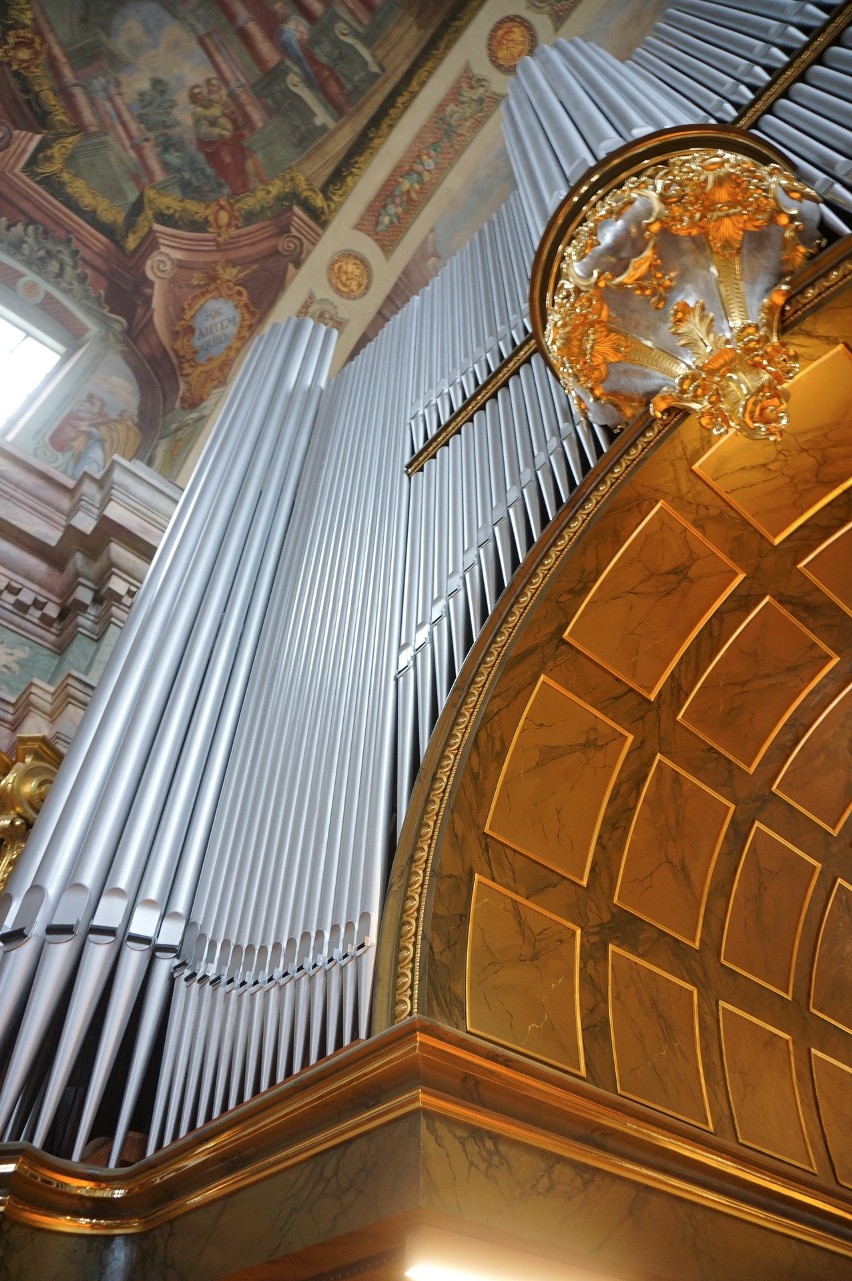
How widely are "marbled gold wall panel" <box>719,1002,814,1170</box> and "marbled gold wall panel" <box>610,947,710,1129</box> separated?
0.23 meters

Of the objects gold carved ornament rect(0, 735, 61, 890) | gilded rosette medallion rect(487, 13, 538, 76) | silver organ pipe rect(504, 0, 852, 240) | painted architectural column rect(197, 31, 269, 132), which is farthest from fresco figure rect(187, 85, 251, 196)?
gold carved ornament rect(0, 735, 61, 890)

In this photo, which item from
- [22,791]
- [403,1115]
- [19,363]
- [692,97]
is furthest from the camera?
[19,363]

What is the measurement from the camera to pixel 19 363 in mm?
9977

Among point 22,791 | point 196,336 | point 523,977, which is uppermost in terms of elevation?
point 196,336

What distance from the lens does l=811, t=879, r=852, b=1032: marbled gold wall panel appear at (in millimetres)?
4586

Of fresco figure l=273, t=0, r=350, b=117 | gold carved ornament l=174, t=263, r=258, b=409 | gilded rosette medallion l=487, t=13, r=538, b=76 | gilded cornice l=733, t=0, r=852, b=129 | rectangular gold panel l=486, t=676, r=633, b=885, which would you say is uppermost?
fresco figure l=273, t=0, r=350, b=117

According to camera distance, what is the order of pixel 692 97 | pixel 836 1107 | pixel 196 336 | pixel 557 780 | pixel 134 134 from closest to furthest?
1. pixel 557 780
2. pixel 836 1107
3. pixel 692 97
4. pixel 134 134
5. pixel 196 336

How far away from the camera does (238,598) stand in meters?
5.53

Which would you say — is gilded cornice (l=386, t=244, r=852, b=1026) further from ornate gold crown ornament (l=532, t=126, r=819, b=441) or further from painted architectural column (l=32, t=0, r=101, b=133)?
painted architectural column (l=32, t=0, r=101, b=133)

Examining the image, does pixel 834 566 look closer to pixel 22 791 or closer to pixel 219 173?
pixel 22 791

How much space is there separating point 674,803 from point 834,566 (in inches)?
47.6

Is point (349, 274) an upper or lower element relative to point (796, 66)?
upper

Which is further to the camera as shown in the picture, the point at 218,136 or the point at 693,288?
the point at 218,136

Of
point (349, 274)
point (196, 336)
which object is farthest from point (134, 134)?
point (349, 274)
